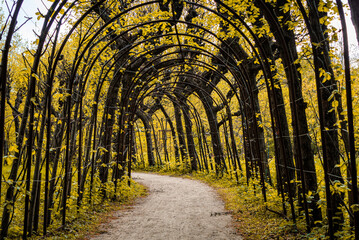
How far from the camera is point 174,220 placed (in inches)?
192

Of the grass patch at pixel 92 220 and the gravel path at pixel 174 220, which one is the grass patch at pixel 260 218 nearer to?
the gravel path at pixel 174 220

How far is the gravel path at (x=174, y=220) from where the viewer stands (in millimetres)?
4012

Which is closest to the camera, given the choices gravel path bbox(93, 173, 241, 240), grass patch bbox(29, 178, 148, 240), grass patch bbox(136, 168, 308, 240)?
grass patch bbox(136, 168, 308, 240)

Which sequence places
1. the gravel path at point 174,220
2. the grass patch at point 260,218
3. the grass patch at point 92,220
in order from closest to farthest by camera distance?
the grass patch at point 260,218 → the grass patch at point 92,220 → the gravel path at point 174,220

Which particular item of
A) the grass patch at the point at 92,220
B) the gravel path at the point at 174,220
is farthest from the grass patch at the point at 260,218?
the grass patch at the point at 92,220

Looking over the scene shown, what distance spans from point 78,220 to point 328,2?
4.86 meters

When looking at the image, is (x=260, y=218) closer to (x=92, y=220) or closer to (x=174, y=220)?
(x=174, y=220)

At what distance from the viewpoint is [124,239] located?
387cm

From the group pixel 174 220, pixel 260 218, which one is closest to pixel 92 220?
pixel 174 220

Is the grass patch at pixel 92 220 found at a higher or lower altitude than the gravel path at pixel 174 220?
higher

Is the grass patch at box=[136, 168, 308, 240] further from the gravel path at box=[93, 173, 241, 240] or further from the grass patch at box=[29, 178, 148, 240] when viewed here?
the grass patch at box=[29, 178, 148, 240]

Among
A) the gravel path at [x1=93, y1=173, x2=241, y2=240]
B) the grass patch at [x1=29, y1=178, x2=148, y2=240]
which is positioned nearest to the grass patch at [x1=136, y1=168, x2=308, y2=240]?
the gravel path at [x1=93, y1=173, x2=241, y2=240]

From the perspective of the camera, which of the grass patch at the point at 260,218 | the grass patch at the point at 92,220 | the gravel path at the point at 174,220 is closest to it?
the grass patch at the point at 260,218

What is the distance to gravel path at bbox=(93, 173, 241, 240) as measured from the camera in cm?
401
